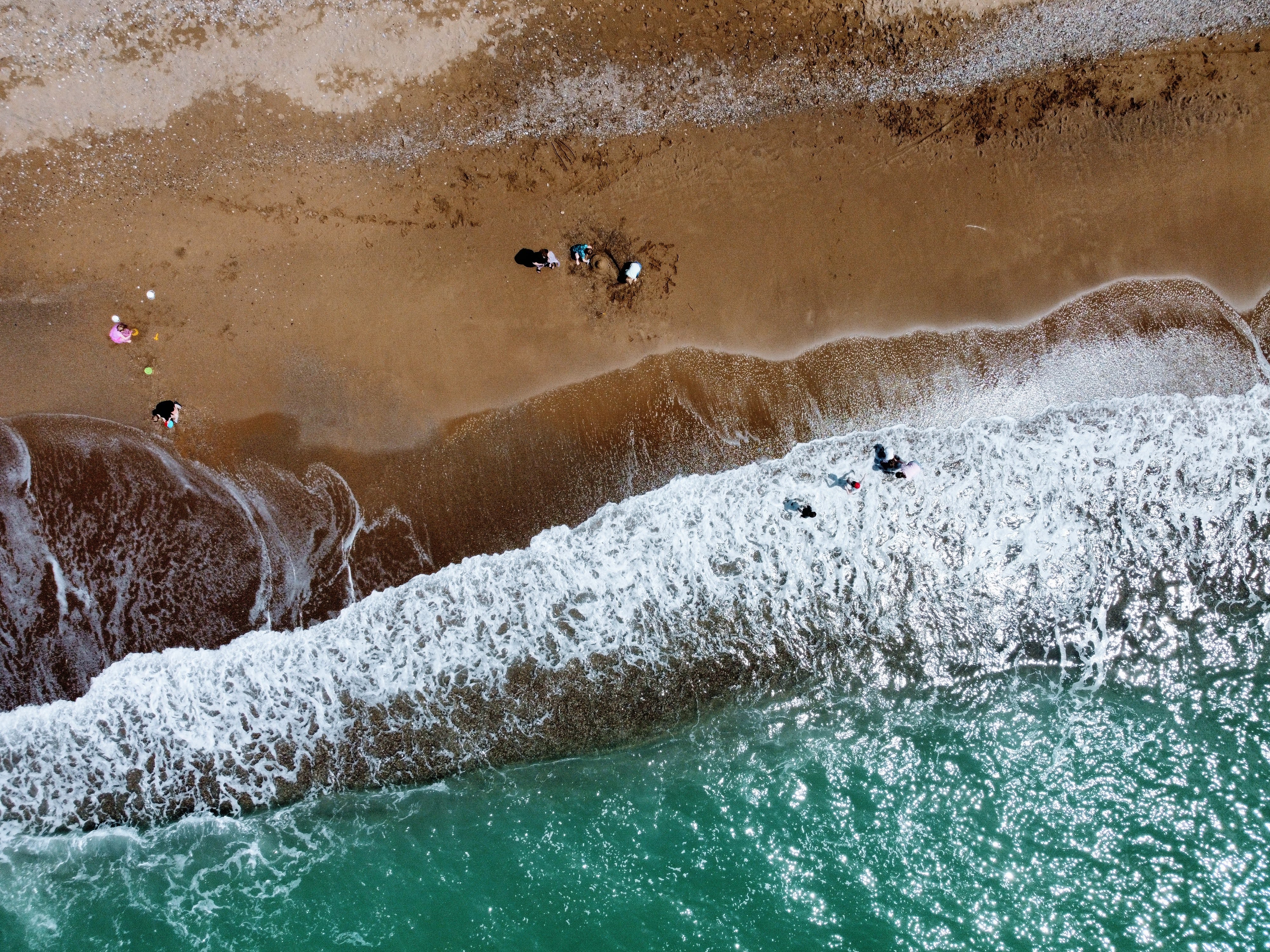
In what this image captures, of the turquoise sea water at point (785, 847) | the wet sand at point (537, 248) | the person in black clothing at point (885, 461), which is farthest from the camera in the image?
the person in black clothing at point (885, 461)

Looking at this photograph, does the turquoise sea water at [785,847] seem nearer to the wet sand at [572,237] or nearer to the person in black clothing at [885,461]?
the person in black clothing at [885,461]

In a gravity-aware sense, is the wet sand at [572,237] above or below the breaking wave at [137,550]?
above

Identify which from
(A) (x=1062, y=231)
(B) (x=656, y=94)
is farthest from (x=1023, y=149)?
(B) (x=656, y=94)

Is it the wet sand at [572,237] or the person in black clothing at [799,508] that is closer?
the wet sand at [572,237]

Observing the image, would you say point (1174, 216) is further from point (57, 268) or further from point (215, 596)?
point (57, 268)

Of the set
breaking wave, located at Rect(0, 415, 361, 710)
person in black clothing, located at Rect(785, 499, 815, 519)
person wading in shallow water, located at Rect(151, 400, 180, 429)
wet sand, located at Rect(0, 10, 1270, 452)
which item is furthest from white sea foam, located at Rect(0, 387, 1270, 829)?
person wading in shallow water, located at Rect(151, 400, 180, 429)

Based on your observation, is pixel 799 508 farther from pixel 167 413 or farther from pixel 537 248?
pixel 167 413

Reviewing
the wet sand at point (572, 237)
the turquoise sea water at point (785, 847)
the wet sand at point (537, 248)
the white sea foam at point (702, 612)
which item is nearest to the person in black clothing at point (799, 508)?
the white sea foam at point (702, 612)
